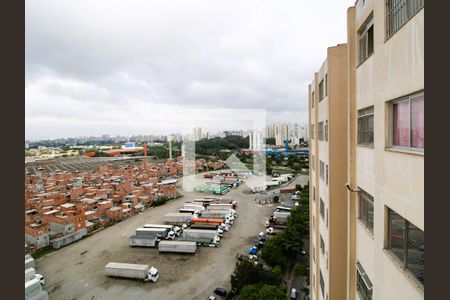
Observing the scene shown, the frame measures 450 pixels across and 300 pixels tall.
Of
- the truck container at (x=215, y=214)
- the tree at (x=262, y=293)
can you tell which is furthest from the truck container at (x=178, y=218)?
the tree at (x=262, y=293)

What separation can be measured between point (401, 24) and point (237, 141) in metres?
23.9

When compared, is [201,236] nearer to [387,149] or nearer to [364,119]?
[364,119]

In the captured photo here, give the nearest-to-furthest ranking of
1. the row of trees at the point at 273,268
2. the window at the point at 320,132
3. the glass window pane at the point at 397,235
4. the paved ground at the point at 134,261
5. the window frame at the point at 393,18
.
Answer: the window frame at the point at 393,18 → the glass window pane at the point at 397,235 → the window at the point at 320,132 → the row of trees at the point at 273,268 → the paved ground at the point at 134,261

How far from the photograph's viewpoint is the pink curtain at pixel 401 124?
1.31 m

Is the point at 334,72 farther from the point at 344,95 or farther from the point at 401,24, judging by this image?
the point at 401,24

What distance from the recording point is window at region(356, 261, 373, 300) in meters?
1.83

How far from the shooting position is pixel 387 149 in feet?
4.83

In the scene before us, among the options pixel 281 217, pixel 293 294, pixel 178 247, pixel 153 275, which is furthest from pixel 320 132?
pixel 281 217

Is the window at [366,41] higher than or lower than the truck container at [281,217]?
higher

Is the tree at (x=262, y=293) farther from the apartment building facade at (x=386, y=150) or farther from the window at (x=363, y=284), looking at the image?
the window at (x=363, y=284)

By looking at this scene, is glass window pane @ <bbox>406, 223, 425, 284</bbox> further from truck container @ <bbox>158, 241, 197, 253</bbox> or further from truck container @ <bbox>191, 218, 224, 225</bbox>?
truck container @ <bbox>191, 218, 224, 225</bbox>

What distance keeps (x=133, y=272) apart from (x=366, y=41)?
931 centimetres

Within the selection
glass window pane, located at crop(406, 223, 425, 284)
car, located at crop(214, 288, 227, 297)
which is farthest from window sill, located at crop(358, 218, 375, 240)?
car, located at crop(214, 288, 227, 297)

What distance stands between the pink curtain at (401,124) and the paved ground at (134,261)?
25.1 ft
